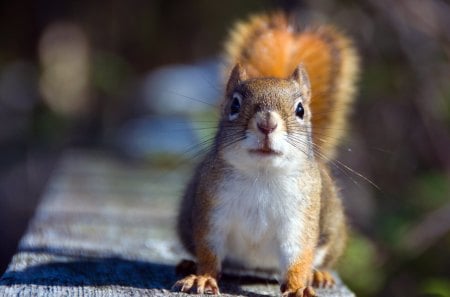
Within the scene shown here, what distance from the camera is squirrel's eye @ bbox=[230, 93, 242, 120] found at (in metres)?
2.04

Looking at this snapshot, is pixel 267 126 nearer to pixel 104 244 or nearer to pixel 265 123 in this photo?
pixel 265 123

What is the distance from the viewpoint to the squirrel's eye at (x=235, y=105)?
204cm

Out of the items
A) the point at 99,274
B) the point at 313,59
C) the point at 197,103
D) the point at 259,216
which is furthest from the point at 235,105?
the point at 197,103

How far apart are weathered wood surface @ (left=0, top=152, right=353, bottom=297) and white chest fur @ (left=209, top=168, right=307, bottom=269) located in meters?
0.12

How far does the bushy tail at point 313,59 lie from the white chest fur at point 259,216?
47 cm

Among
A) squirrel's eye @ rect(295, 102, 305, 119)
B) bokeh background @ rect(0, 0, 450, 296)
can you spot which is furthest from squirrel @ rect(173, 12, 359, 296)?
bokeh background @ rect(0, 0, 450, 296)

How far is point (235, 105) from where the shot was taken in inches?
80.8

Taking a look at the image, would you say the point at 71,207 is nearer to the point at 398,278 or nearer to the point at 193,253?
the point at 193,253

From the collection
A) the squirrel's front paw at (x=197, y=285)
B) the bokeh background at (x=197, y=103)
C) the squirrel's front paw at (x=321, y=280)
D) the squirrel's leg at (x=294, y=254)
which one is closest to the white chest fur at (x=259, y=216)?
the squirrel's leg at (x=294, y=254)

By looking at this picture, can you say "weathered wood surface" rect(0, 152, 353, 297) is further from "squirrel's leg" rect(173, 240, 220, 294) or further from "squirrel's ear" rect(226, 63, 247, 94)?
"squirrel's ear" rect(226, 63, 247, 94)

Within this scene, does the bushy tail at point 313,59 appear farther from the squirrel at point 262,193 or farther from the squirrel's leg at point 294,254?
the squirrel's leg at point 294,254

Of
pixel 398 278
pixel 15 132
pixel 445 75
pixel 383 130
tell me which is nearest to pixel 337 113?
pixel 398 278

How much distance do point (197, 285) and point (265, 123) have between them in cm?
39

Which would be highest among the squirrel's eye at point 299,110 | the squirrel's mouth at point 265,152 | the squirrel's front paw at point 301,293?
the squirrel's eye at point 299,110
